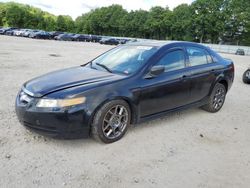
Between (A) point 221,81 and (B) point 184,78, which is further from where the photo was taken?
(A) point 221,81

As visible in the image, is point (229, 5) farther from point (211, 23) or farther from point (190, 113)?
point (190, 113)

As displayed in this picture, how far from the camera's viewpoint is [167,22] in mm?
72625

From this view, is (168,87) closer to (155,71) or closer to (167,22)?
(155,71)

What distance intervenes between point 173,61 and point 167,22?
71967 mm

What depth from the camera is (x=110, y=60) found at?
181 inches

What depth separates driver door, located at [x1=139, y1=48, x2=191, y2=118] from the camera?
3977 millimetres

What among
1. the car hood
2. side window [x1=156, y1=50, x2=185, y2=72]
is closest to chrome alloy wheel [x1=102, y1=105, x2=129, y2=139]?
the car hood

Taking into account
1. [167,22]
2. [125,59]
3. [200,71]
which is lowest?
[200,71]

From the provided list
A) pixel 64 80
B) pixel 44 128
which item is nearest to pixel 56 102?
pixel 44 128

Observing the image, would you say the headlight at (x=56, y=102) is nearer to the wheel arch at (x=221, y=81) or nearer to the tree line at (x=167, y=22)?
the wheel arch at (x=221, y=81)

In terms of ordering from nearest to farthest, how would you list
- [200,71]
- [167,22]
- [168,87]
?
[168,87] < [200,71] < [167,22]

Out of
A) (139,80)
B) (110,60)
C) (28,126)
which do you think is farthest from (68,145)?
(110,60)

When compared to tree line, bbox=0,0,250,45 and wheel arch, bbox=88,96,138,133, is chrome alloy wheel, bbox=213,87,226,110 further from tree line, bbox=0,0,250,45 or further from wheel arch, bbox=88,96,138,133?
tree line, bbox=0,0,250,45

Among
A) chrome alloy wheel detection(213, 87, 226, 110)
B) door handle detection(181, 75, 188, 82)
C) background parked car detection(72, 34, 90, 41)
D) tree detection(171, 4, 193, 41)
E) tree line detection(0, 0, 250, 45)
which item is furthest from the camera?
tree detection(171, 4, 193, 41)
